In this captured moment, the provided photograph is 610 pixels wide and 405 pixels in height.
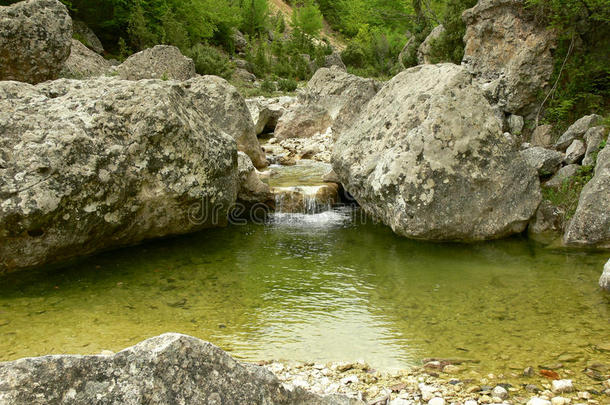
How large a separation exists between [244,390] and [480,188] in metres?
6.85

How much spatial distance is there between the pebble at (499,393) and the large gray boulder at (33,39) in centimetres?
1447

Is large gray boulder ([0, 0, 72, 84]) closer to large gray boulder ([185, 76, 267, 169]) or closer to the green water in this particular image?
large gray boulder ([185, 76, 267, 169])

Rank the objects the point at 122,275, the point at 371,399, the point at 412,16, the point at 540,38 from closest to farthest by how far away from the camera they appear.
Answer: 1. the point at 371,399
2. the point at 122,275
3. the point at 540,38
4. the point at 412,16

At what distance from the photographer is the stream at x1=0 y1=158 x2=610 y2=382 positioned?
5.10 meters

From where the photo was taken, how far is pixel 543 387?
167 inches

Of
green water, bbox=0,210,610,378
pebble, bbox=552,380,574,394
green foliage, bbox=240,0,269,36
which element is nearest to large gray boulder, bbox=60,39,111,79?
green water, bbox=0,210,610,378

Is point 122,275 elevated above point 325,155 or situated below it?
below

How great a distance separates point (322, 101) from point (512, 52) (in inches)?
293

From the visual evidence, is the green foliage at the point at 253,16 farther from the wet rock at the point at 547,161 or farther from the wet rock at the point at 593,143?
the wet rock at the point at 593,143

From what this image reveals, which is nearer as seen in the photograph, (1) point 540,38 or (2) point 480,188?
(2) point 480,188

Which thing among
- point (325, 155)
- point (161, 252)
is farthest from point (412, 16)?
point (161, 252)

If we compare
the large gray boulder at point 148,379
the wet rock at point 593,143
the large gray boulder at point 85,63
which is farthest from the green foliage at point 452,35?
the large gray boulder at point 148,379

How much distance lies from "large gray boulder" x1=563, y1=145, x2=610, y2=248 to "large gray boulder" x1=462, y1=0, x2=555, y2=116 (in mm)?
4801

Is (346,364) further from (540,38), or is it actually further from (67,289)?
(540,38)
